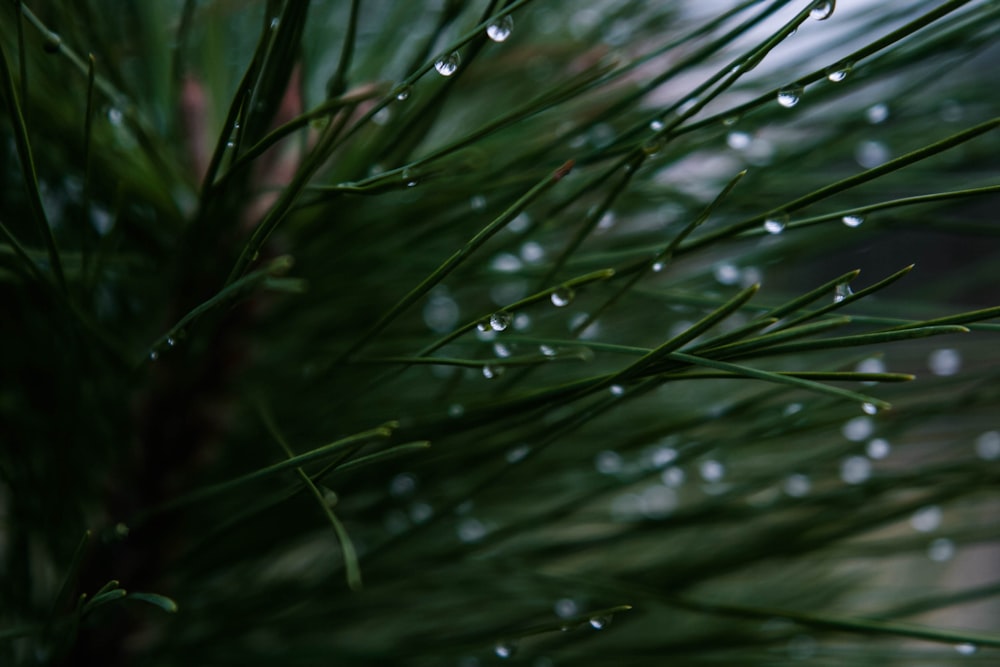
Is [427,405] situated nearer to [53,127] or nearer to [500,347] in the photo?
[500,347]

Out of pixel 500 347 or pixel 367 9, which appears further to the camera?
pixel 367 9

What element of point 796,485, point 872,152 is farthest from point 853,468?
point 872,152

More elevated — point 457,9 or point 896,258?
point 896,258

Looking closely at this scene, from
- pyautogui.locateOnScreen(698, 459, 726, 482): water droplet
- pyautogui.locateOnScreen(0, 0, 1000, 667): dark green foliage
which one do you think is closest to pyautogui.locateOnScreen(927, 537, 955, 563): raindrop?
pyautogui.locateOnScreen(0, 0, 1000, 667): dark green foliage

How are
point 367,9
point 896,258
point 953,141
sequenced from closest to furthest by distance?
point 953,141, point 367,9, point 896,258

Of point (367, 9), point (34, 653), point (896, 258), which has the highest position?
point (896, 258)

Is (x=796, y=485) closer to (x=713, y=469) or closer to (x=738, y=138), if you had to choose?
(x=713, y=469)

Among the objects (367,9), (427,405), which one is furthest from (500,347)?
(367,9)

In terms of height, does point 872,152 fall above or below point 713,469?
above
